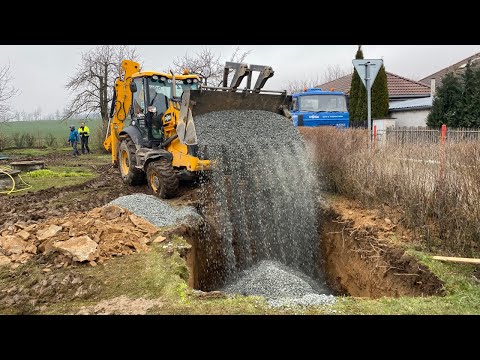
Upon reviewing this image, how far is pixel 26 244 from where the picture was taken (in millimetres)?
5824

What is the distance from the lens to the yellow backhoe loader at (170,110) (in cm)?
773

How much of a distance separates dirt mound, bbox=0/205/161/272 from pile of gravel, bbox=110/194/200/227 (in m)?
0.26

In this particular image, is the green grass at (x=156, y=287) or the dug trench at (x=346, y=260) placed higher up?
the green grass at (x=156, y=287)

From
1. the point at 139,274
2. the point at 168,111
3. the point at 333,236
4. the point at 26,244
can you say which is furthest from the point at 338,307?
the point at 168,111

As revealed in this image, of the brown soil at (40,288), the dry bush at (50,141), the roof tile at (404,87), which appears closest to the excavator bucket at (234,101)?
the brown soil at (40,288)

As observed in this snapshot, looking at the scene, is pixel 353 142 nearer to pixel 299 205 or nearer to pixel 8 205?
pixel 299 205

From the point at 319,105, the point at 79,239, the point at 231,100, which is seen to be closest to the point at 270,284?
the point at 79,239

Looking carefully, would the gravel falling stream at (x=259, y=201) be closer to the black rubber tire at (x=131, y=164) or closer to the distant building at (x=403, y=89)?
the black rubber tire at (x=131, y=164)

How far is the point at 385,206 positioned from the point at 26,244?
5.76m

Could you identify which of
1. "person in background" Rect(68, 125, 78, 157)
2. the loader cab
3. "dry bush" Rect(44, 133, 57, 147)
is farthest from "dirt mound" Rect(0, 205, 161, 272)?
"dry bush" Rect(44, 133, 57, 147)

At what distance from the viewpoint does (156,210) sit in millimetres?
7090

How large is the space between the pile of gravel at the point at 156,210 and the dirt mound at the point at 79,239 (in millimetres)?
263

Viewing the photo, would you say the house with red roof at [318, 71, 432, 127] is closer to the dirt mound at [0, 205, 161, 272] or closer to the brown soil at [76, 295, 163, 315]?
the dirt mound at [0, 205, 161, 272]

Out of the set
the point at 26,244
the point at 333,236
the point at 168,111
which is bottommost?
the point at 333,236
